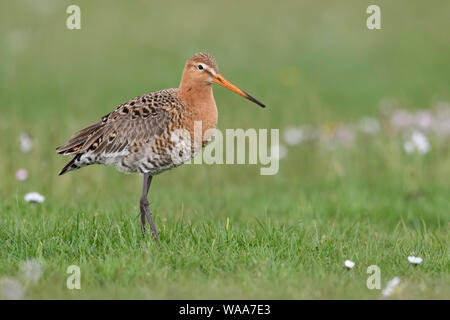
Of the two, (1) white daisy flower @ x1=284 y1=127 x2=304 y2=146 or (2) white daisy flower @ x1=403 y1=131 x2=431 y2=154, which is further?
(1) white daisy flower @ x1=284 y1=127 x2=304 y2=146

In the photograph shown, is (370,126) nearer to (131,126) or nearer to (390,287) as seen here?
(131,126)

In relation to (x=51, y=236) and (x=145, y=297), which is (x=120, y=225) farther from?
(x=145, y=297)

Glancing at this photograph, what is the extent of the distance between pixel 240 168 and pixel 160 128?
4831 mm

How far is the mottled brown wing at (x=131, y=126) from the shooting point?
22.6 feet

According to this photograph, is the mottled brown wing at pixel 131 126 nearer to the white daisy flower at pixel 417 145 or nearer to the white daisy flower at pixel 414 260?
the white daisy flower at pixel 414 260

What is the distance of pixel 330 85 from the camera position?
1662 centimetres

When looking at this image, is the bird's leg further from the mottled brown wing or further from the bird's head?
the bird's head

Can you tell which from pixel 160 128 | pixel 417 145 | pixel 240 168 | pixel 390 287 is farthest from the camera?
pixel 240 168

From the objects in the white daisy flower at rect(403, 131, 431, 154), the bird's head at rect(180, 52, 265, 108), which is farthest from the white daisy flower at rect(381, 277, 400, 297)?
the white daisy flower at rect(403, 131, 431, 154)

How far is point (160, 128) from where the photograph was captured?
22.5ft

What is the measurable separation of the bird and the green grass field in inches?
24.8

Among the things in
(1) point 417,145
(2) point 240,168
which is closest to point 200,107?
(1) point 417,145

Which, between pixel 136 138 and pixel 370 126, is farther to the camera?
pixel 370 126

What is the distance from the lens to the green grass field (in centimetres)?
600
